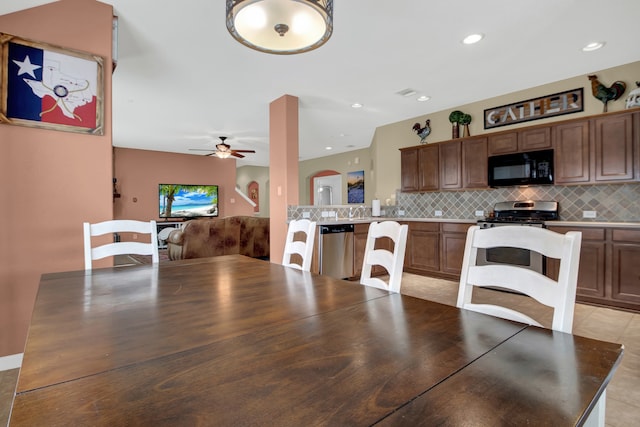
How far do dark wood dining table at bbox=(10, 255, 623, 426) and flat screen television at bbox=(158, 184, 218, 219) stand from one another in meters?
8.00

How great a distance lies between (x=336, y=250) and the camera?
4.23 metres

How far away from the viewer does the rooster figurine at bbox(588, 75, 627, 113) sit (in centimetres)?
339

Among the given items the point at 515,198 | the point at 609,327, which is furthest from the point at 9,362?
the point at 515,198

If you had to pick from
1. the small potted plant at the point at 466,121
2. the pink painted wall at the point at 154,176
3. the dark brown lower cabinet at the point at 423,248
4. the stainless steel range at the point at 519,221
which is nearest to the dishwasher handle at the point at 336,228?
the dark brown lower cabinet at the point at 423,248

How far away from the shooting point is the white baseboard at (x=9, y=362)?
2.08m

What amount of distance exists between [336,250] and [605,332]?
2.74 metres

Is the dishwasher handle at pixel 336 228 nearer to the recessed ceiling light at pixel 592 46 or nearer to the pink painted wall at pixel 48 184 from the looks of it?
the pink painted wall at pixel 48 184

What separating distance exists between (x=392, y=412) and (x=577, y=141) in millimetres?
4269

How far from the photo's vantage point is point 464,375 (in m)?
0.62

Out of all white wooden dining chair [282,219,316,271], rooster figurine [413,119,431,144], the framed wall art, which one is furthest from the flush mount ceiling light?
the framed wall art

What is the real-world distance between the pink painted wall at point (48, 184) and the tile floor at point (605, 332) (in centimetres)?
64

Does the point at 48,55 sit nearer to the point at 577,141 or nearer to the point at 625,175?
the point at 577,141

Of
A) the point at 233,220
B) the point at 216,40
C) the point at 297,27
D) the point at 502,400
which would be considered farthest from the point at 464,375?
the point at 233,220

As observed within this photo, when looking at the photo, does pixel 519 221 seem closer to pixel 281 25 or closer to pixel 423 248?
pixel 423 248
